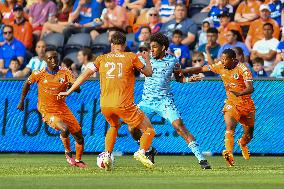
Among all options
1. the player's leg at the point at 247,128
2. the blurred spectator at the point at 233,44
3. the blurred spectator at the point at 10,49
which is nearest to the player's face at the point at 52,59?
the player's leg at the point at 247,128

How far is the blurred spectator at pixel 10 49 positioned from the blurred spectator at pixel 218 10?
4606 millimetres

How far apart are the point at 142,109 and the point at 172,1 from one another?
8.57 metres

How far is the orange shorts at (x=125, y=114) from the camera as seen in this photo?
15398 mm

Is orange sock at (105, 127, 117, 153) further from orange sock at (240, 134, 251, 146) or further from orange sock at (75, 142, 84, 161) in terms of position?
orange sock at (240, 134, 251, 146)

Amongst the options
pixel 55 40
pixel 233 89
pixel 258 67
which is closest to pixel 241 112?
pixel 233 89

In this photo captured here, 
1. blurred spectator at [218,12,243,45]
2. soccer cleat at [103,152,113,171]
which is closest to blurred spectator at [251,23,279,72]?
blurred spectator at [218,12,243,45]

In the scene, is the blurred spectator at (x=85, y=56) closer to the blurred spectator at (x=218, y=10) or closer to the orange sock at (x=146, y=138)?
the blurred spectator at (x=218, y=10)

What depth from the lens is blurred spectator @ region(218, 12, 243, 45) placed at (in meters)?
23.7

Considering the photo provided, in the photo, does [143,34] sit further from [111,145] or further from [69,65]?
[111,145]

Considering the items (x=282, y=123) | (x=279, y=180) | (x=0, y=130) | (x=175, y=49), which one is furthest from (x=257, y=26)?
(x=279, y=180)

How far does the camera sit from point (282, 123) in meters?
20.6

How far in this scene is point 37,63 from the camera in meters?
24.4

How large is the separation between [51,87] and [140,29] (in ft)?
22.6

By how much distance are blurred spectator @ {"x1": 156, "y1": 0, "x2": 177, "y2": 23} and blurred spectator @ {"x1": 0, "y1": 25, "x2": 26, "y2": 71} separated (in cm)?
340
